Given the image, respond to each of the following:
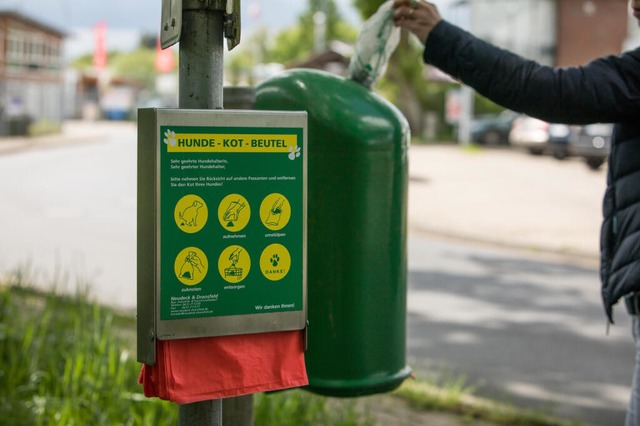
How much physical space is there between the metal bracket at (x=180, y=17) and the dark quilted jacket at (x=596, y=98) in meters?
0.72

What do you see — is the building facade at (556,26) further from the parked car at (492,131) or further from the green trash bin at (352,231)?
the green trash bin at (352,231)

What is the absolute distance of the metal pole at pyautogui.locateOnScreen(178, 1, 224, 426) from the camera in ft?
6.73

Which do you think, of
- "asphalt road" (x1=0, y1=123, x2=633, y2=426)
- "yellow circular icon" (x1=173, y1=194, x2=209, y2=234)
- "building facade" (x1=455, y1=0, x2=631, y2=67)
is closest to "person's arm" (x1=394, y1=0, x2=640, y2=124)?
"yellow circular icon" (x1=173, y1=194, x2=209, y2=234)

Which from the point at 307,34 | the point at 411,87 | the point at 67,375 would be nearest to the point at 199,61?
the point at 67,375

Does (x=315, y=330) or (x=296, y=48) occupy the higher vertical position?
(x=296, y=48)

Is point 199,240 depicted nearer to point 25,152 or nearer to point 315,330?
point 315,330

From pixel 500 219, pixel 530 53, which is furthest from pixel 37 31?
pixel 500 219

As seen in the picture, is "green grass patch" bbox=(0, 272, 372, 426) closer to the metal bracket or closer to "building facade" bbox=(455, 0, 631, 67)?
the metal bracket

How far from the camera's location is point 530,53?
44625 mm

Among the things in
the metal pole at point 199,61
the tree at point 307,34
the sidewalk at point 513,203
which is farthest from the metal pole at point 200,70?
the tree at point 307,34

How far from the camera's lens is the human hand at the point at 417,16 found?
8.63ft

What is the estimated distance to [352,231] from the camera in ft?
9.08

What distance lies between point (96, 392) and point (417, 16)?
2101 millimetres

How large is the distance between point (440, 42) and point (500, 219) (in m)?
10.9
